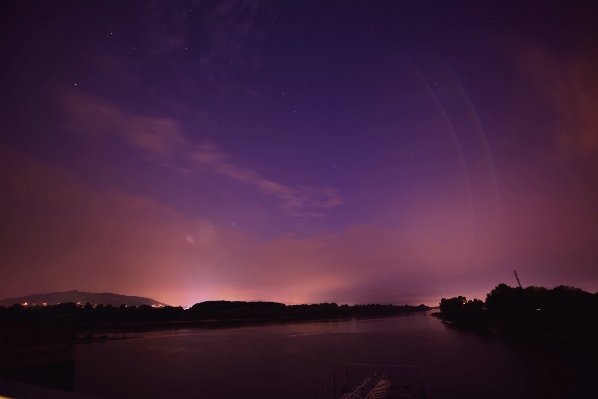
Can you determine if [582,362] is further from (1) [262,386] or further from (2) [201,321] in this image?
(2) [201,321]

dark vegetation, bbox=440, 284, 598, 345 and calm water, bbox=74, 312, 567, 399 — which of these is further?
dark vegetation, bbox=440, 284, 598, 345

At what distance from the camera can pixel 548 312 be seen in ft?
156

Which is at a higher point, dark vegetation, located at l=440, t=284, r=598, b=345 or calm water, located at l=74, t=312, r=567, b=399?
dark vegetation, located at l=440, t=284, r=598, b=345

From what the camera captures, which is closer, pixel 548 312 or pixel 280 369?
pixel 280 369

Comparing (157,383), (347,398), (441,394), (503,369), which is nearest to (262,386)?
(157,383)

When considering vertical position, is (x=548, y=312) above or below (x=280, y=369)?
above

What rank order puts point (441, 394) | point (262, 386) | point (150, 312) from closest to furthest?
1. point (441, 394)
2. point (262, 386)
3. point (150, 312)

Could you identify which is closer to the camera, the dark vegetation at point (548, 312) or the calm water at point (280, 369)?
the calm water at point (280, 369)

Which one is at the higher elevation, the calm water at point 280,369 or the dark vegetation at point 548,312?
the dark vegetation at point 548,312

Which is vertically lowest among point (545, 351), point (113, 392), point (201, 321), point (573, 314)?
point (113, 392)

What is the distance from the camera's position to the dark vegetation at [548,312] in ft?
129

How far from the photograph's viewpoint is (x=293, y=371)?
116 feet

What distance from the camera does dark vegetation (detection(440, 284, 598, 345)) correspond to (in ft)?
129

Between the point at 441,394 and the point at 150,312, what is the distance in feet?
435
